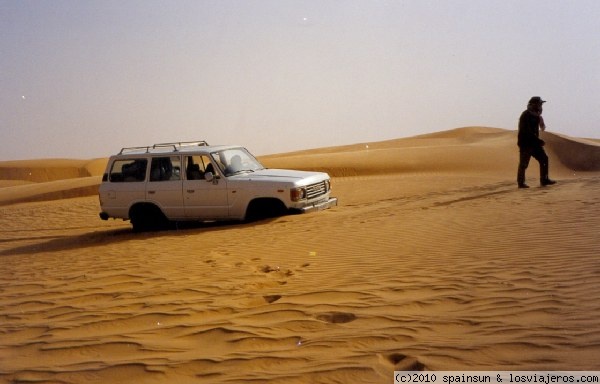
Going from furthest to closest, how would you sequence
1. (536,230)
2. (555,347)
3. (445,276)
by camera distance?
(536,230) → (445,276) → (555,347)

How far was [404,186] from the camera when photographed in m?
19.7

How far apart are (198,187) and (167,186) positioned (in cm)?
69

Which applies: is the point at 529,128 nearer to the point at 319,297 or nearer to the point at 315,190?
the point at 315,190

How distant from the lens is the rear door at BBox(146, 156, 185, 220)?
11.2 m

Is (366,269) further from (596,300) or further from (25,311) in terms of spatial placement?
(25,311)

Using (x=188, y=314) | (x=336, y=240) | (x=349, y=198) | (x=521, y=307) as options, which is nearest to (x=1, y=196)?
(x=349, y=198)

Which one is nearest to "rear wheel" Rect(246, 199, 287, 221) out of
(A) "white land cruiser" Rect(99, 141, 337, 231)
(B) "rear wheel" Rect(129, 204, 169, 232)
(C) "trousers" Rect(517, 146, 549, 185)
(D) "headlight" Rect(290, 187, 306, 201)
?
(A) "white land cruiser" Rect(99, 141, 337, 231)

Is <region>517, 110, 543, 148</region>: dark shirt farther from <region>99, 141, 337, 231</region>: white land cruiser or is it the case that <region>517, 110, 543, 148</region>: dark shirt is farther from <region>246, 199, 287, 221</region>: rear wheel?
<region>246, 199, 287, 221</region>: rear wheel

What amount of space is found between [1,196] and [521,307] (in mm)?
30000

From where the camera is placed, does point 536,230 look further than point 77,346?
Yes

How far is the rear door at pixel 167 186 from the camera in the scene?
36.9 ft

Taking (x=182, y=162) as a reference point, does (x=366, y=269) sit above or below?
below

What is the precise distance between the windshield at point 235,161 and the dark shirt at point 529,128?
5.55 meters

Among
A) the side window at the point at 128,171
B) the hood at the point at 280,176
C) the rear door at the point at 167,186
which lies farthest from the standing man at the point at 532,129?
the side window at the point at 128,171
